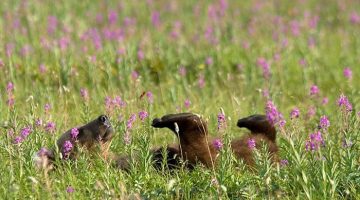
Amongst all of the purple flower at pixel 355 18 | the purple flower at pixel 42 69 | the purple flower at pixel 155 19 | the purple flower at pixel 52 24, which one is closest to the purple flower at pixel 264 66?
the purple flower at pixel 42 69

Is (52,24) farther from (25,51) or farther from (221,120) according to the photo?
(221,120)

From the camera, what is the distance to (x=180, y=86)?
9.20 m

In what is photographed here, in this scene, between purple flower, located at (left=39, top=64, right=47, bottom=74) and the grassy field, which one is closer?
the grassy field

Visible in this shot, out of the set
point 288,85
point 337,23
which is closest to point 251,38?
point 288,85

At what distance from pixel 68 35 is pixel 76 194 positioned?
21.6 ft

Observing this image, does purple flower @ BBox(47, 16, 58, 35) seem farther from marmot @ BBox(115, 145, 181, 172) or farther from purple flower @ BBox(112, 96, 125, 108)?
Result: marmot @ BBox(115, 145, 181, 172)

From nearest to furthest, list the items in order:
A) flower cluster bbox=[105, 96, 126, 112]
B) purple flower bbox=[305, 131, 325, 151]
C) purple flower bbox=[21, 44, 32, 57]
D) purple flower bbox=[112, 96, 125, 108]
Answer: purple flower bbox=[305, 131, 325, 151] → flower cluster bbox=[105, 96, 126, 112] → purple flower bbox=[112, 96, 125, 108] → purple flower bbox=[21, 44, 32, 57]

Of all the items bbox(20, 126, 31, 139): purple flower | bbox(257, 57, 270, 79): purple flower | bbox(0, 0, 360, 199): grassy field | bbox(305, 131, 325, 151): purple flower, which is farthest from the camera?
bbox(257, 57, 270, 79): purple flower

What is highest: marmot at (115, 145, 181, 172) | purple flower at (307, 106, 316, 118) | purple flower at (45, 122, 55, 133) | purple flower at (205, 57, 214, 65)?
purple flower at (45, 122, 55, 133)

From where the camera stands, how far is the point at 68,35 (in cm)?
1150

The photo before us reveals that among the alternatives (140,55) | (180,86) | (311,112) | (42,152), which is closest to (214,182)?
(42,152)

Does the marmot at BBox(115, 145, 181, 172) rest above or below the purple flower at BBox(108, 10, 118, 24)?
below

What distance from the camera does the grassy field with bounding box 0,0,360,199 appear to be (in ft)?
17.1

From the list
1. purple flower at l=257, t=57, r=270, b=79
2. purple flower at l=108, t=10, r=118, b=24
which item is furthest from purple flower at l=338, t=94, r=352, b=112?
purple flower at l=108, t=10, r=118, b=24
